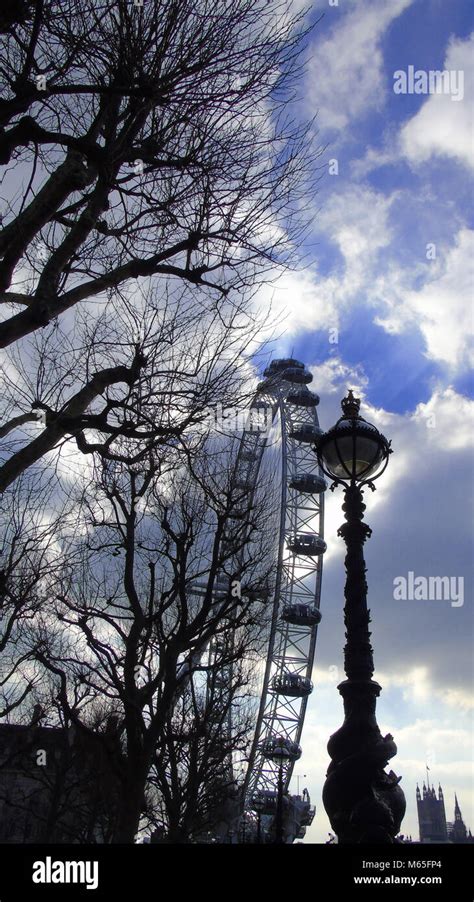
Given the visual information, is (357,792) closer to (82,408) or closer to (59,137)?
(82,408)

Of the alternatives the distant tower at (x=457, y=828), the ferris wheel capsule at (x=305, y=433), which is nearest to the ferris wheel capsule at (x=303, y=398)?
the ferris wheel capsule at (x=305, y=433)

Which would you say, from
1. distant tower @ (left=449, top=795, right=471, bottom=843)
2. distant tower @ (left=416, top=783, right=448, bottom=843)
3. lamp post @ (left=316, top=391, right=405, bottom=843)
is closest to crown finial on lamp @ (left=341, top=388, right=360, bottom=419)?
lamp post @ (left=316, top=391, right=405, bottom=843)

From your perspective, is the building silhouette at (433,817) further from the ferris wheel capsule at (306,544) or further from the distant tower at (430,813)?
the ferris wheel capsule at (306,544)

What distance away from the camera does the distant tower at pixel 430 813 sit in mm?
123688

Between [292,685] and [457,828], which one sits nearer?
[292,685]

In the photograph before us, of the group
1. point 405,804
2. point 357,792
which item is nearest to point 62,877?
point 357,792

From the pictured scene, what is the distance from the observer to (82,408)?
6.88m

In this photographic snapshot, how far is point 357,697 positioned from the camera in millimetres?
4891

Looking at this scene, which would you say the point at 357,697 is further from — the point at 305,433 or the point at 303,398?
the point at 303,398

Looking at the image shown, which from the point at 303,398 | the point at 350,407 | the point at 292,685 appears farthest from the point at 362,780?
the point at 303,398

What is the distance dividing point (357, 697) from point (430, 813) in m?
146

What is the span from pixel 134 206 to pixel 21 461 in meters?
3.01

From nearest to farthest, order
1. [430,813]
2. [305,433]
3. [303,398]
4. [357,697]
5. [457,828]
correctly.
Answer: [357,697] < [305,433] < [303,398] < [457,828] < [430,813]

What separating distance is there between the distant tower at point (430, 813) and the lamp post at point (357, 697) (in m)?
139
